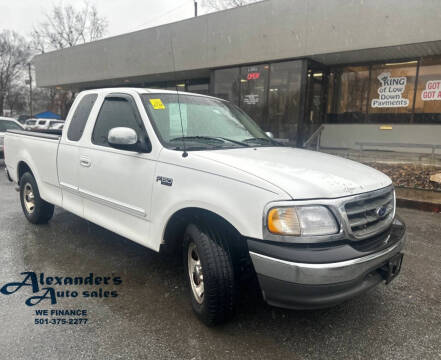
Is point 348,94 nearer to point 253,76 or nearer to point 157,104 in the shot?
point 253,76

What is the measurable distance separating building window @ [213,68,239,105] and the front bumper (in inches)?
501

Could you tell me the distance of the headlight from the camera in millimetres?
2188

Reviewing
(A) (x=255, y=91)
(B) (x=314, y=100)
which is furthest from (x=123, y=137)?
(B) (x=314, y=100)

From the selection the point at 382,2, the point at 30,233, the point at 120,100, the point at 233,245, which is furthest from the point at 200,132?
the point at 382,2

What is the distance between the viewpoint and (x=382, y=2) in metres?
10.3

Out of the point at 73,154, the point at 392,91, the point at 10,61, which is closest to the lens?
the point at 73,154

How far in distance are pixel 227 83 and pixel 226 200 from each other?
12727 mm

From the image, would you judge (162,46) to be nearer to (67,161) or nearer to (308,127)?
(308,127)

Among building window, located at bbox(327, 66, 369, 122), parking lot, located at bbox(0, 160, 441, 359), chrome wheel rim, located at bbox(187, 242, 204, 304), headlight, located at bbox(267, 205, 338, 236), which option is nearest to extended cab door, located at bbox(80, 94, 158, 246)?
chrome wheel rim, located at bbox(187, 242, 204, 304)

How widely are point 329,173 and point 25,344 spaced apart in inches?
99.5

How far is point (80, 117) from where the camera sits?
408 cm

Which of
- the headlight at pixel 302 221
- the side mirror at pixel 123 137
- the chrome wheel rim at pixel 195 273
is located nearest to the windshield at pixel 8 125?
the side mirror at pixel 123 137

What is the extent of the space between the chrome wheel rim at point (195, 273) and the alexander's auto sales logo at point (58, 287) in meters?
0.81

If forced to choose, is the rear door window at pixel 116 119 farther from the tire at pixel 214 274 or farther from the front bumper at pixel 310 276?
the front bumper at pixel 310 276
